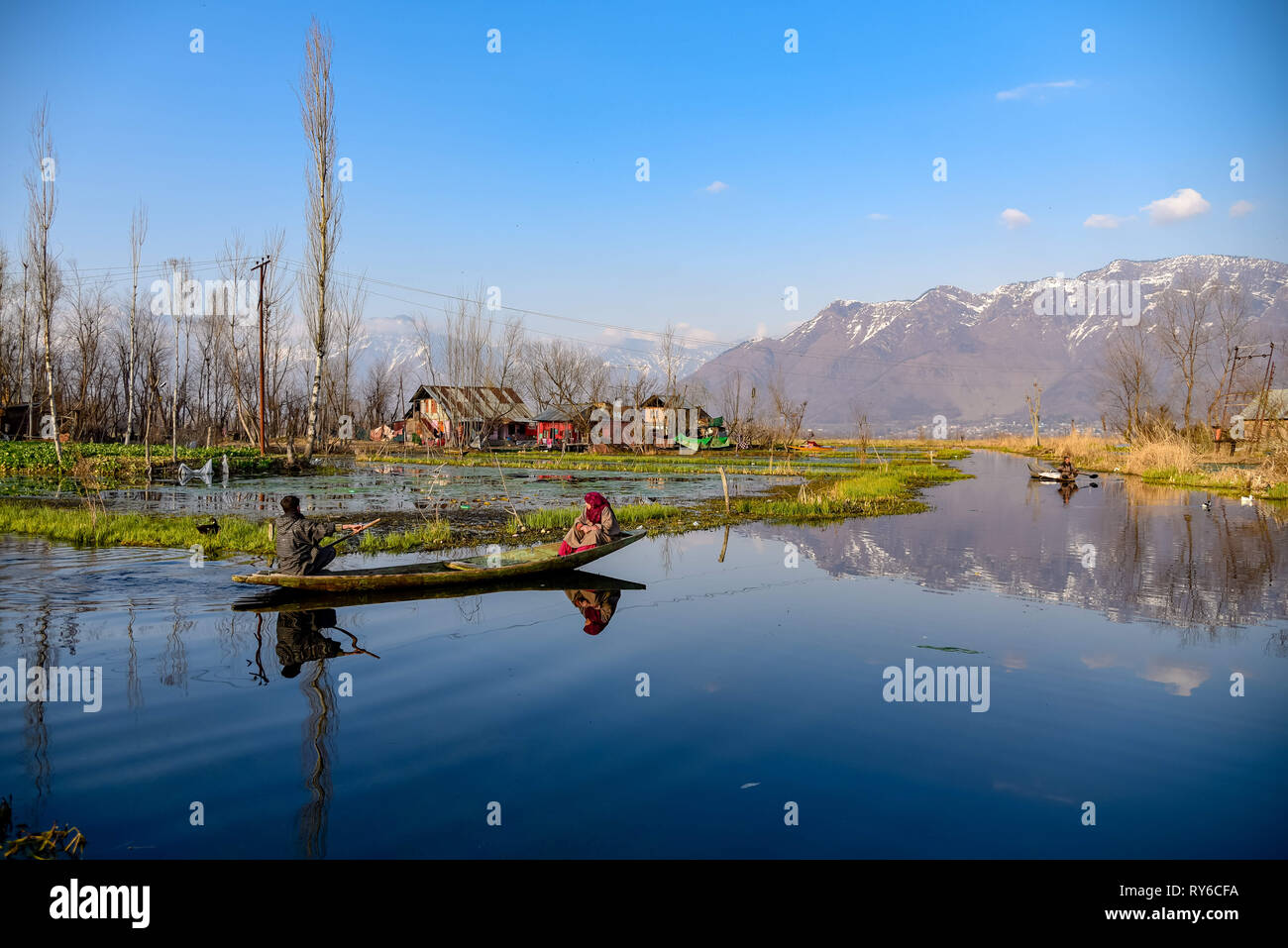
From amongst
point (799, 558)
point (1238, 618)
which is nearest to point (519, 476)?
point (799, 558)

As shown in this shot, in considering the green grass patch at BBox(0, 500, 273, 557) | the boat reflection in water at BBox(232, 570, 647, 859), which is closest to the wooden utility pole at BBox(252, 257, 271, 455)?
the green grass patch at BBox(0, 500, 273, 557)

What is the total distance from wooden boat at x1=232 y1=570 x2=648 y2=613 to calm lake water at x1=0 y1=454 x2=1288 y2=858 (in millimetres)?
174

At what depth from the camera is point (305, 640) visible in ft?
33.7

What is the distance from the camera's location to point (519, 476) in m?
39.6

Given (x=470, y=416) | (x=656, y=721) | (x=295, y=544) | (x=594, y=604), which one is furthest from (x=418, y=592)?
(x=470, y=416)

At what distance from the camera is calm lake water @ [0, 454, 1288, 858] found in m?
5.70

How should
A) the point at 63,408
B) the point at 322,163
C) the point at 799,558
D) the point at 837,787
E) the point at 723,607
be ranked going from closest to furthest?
the point at 837,787
the point at 723,607
the point at 799,558
the point at 322,163
the point at 63,408

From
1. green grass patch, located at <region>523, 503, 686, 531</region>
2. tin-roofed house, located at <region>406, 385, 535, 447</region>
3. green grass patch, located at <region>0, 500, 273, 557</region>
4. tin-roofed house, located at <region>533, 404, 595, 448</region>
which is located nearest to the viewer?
green grass patch, located at <region>0, 500, 273, 557</region>

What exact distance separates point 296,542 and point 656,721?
6697 mm

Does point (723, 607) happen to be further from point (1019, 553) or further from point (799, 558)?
point (1019, 553)

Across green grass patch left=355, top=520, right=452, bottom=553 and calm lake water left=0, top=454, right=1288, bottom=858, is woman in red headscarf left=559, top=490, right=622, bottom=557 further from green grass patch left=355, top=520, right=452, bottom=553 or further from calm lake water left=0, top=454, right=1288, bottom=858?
green grass patch left=355, top=520, right=452, bottom=553
